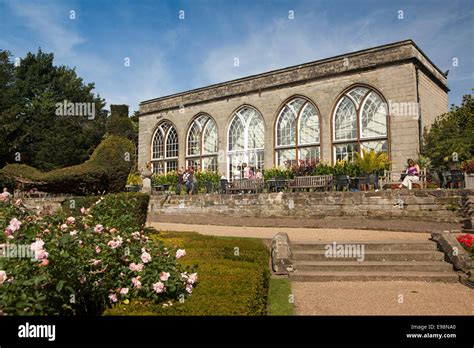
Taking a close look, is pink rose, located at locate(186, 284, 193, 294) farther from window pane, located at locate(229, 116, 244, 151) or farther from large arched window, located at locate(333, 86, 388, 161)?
window pane, located at locate(229, 116, 244, 151)

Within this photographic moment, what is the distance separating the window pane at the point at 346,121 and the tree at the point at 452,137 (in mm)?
3592

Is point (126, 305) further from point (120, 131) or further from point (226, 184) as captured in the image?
point (120, 131)

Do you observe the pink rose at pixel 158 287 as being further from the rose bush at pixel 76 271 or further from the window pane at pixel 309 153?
the window pane at pixel 309 153

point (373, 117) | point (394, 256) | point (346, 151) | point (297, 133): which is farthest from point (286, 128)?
point (394, 256)

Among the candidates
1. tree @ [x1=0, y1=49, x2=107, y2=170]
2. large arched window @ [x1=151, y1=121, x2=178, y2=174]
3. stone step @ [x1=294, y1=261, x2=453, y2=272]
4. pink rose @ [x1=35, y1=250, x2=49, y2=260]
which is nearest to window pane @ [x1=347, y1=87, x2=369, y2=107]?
large arched window @ [x1=151, y1=121, x2=178, y2=174]

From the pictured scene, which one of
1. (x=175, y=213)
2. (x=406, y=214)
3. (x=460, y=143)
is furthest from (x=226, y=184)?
(x=460, y=143)

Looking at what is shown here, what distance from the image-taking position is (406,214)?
12500 millimetres

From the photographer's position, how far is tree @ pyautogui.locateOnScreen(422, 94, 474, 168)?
15789mm

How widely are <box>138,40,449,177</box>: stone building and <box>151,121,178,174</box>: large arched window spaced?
78mm

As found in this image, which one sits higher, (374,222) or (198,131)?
(198,131)

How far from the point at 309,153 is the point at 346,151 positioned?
2240mm

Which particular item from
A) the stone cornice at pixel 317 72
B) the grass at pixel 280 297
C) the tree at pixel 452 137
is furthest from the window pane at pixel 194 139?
the grass at pixel 280 297

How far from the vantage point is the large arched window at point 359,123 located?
19.3 metres

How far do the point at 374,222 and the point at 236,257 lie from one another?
6586 millimetres
